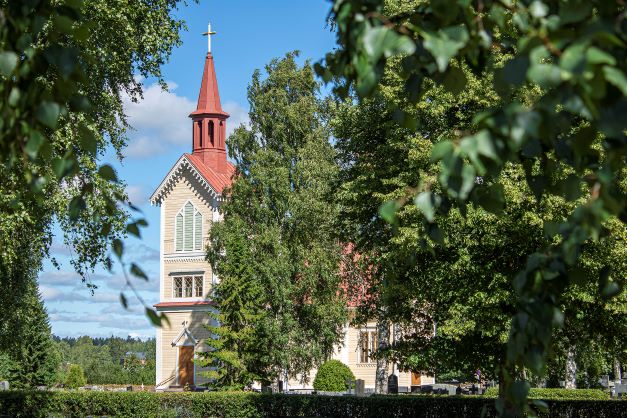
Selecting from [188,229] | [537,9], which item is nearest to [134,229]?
[537,9]

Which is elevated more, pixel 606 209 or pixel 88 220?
pixel 88 220

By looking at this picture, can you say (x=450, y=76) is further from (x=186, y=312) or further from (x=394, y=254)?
(x=186, y=312)

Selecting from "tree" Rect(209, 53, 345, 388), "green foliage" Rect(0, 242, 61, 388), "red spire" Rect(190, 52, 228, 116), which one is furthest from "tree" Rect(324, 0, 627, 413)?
"red spire" Rect(190, 52, 228, 116)

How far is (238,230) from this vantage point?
41.1 metres

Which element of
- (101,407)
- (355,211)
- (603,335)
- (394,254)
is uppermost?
→ (355,211)

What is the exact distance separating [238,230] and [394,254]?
1917cm

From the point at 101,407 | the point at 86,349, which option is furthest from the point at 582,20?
the point at 86,349

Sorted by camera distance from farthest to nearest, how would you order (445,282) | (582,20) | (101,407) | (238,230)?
(238,230) → (101,407) → (445,282) → (582,20)

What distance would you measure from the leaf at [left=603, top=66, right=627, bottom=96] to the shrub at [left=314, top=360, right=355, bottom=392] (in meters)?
42.2

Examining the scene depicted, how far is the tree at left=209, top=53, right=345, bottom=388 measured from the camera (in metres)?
40.6

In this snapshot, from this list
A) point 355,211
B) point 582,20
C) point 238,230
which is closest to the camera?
point 582,20

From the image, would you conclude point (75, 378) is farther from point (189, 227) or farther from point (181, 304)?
point (189, 227)

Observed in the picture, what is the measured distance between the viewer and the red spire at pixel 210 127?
5659 centimetres

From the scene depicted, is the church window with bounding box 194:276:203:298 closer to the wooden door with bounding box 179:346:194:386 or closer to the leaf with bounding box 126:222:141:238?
the wooden door with bounding box 179:346:194:386
